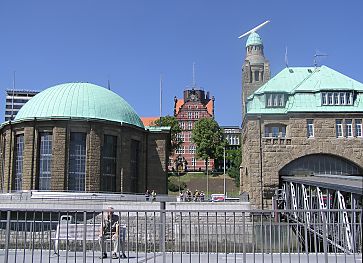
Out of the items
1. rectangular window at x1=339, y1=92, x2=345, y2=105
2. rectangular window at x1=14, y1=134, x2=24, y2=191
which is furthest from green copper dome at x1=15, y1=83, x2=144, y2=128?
rectangular window at x1=339, y1=92, x2=345, y2=105

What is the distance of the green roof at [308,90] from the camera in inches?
1640

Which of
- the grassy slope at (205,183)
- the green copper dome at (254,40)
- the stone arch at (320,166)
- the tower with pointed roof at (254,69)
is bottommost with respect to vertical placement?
the grassy slope at (205,183)

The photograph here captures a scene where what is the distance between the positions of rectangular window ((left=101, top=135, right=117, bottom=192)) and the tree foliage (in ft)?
159

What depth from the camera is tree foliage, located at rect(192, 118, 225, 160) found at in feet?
303

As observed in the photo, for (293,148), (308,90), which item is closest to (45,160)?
(293,148)

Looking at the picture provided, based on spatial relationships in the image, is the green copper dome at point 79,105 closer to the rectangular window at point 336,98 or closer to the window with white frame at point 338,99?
the window with white frame at point 338,99

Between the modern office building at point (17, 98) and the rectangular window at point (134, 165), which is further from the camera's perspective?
the modern office building at point (17, 98)

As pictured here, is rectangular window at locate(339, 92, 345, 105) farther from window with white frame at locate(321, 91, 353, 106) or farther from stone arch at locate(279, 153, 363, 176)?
stone arch at locate(279, 153, 363, 176)

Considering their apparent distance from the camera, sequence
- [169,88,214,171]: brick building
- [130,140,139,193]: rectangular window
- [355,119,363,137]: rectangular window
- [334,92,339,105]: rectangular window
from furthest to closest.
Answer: [169,88,214,171]: brick building, [130,140,139,193]: rectangular window, [334,92,339,105]: rectangular window, [355,119,363,137]: rectangular window

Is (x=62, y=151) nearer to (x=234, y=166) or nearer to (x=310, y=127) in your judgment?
(x=310, y=127)

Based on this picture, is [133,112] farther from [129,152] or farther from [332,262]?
[332,262]

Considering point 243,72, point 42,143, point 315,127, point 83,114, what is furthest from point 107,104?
point 243,72

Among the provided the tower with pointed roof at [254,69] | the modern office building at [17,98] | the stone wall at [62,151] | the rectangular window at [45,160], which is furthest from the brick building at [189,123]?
the modern office building at [17,98]

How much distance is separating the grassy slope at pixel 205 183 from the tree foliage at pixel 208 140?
4352mm
